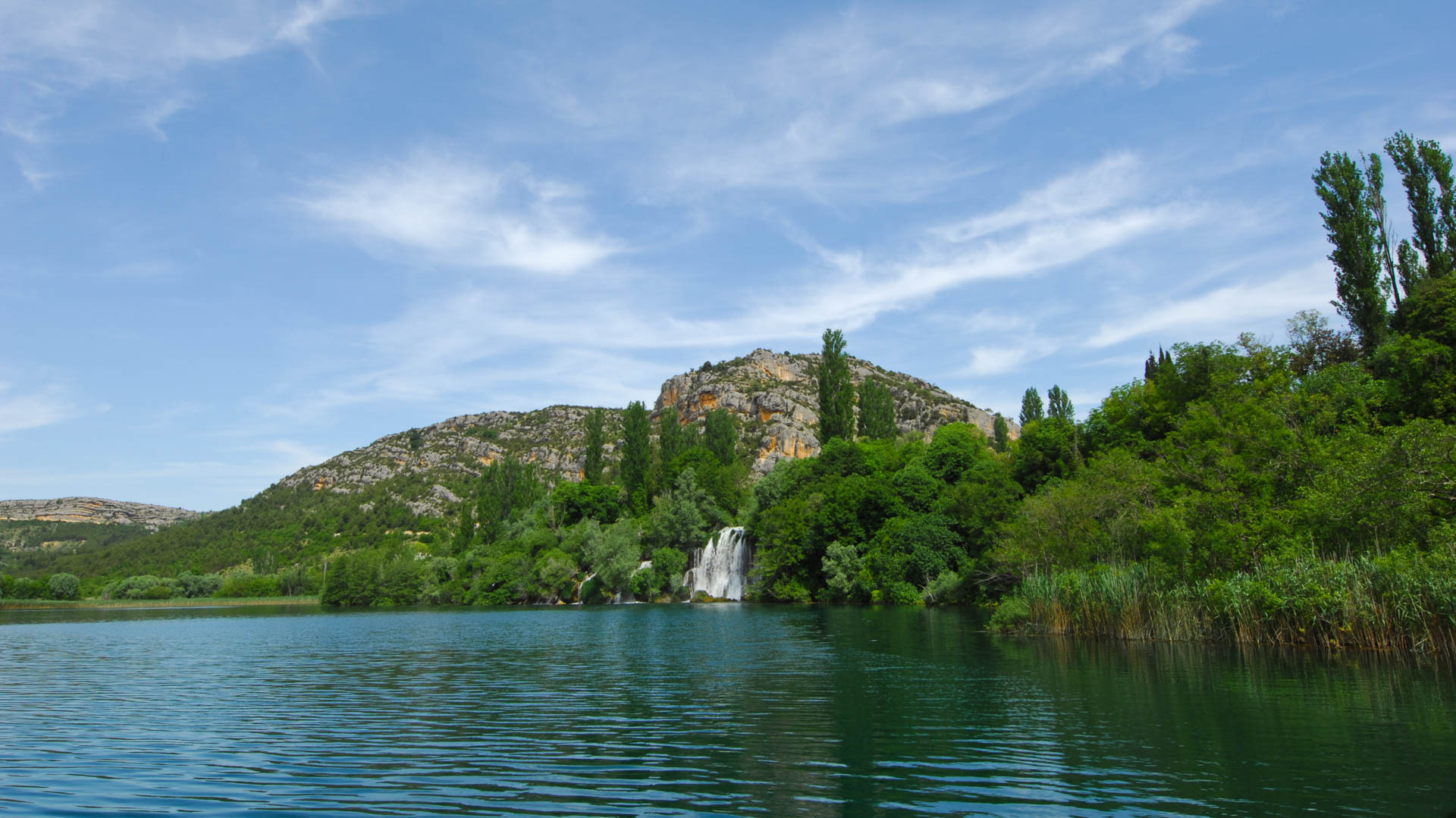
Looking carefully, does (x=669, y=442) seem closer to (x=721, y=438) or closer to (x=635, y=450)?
(x=635, y=450)

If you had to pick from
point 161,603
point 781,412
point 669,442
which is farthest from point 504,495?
point 781,412

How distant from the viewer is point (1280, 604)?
23.0 meters

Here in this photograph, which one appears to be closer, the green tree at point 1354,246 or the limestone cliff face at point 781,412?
the green tree at point 1354,246

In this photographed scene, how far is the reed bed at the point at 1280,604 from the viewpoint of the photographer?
1995cm

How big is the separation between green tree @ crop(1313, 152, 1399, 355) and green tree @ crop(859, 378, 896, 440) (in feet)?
163

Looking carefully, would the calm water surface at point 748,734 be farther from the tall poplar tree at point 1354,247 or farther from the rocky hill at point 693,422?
the rocky hill at point 693,422

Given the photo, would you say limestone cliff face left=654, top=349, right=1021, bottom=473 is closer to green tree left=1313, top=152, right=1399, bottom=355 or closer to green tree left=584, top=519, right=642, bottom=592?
green tree left=584, top=519, right=642, bottom=592

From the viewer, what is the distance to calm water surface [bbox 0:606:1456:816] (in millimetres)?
9828

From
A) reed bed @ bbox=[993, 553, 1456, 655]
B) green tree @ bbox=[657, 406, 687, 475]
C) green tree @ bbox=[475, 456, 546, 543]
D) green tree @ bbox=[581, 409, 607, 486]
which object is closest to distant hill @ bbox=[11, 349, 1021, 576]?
green tree @ bbox=[581, 409, 607, 486]

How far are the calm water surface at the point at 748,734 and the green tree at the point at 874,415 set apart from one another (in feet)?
222

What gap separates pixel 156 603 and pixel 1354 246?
13224 centimetres

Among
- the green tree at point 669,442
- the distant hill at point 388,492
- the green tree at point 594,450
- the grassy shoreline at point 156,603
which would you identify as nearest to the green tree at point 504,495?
the green tree at point 594,450

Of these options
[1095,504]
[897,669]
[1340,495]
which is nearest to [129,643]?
[897,669]

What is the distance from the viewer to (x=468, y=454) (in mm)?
194000
